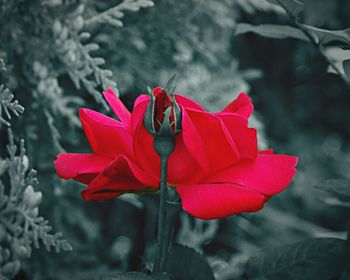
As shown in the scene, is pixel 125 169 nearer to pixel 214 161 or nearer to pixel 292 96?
pixel 214 161

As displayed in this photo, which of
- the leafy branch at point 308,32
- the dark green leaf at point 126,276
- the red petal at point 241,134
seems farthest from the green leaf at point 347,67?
the dark green leaf at point 126,276

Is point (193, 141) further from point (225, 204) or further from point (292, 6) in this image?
point (292, 6)

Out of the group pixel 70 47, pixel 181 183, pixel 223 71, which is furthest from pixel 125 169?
pixel 223 71

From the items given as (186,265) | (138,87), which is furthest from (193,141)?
(138,87)

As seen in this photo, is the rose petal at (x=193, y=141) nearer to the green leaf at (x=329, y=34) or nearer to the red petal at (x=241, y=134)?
the red petal at (x=241, y=134)

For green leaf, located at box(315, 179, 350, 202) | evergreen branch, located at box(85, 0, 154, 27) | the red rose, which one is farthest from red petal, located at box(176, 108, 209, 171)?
evergreen branch, located at box(85, 0, 154, 27)
